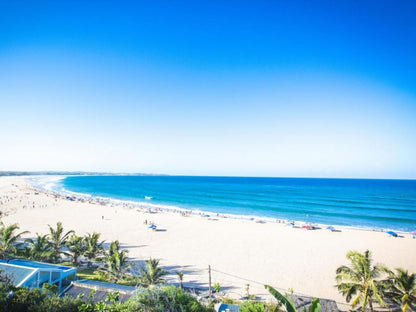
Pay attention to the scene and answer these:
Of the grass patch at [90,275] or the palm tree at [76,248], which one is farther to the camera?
the palm tree at [76,248]

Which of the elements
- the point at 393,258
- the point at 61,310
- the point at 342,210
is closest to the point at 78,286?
the point at 61,310

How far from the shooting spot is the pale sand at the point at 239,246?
62.2 ft

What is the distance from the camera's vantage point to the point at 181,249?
25.6 meters

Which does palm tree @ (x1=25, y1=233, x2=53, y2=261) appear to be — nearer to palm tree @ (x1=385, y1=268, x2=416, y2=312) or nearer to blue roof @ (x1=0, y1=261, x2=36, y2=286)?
blue roof @ (x1=0, y1=261, x2=36, y2=286)

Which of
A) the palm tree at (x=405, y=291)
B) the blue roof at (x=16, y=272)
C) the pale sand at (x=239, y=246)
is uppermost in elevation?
the blue roof at (x=16, y=272)

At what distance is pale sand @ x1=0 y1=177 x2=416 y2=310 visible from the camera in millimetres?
18953

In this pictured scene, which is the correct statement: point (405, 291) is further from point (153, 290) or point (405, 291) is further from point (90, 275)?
point (90, 275)

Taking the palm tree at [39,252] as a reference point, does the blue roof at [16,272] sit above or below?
above

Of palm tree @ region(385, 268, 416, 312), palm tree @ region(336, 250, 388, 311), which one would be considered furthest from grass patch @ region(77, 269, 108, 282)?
palm tree @ region(385, 268, 416, 312)

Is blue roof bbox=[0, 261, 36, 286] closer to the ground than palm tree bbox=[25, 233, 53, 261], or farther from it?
farther from it

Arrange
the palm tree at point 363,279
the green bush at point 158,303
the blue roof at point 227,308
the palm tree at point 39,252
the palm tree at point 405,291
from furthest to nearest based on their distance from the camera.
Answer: the palm tree at point 39,252
the palm tree at point 363,279
the palm tree at point 405,291
the blue roof at point 227,308
the green bush at point 158,303

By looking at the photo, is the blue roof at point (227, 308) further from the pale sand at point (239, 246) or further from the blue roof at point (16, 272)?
the blue roof at point (16, 272)

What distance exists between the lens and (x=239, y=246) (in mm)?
26906

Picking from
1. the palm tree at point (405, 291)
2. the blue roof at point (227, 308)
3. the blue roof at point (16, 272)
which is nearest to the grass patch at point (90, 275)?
the blue roof at point (16, 272)
